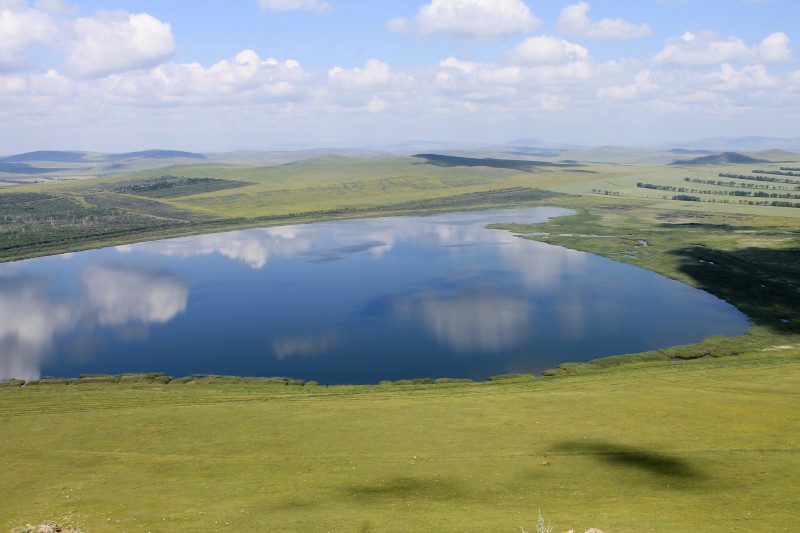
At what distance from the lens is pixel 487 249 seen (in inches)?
4973

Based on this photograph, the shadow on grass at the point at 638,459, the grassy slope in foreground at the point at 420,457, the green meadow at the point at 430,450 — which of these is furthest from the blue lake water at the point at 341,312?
the shadow on grass at the point at 638,459

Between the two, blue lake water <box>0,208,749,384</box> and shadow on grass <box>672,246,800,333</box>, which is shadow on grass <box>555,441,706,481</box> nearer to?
blue lake water <box>0,208,749,384</box>

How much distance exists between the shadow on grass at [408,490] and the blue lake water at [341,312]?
27.5 meters

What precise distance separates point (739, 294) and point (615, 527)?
7485 centimetres

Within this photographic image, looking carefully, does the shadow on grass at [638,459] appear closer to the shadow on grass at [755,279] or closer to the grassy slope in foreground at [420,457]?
the grassy slope in foreground at [420,457]

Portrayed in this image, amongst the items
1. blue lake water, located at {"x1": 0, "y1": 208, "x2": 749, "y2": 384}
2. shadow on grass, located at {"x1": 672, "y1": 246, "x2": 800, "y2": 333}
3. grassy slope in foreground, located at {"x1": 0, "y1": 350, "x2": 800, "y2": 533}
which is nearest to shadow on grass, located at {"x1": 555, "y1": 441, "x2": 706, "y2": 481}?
grassy slope in foreground, located at {"x1": 0, "y1": 350, "x2": 800, "y2": 533}

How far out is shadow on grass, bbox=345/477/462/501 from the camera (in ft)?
96.1

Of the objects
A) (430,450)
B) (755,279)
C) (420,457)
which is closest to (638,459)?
(430,450)

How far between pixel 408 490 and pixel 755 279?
86.7 meters

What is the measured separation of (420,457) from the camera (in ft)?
114

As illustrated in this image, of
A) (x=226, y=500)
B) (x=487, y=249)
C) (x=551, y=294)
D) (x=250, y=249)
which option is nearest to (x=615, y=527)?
(x=226, y=500)

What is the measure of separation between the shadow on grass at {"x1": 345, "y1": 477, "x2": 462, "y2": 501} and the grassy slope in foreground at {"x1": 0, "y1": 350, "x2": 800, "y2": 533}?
140mm

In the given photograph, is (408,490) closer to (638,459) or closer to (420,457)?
(420,457)

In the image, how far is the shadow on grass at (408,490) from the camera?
96.1 ft
